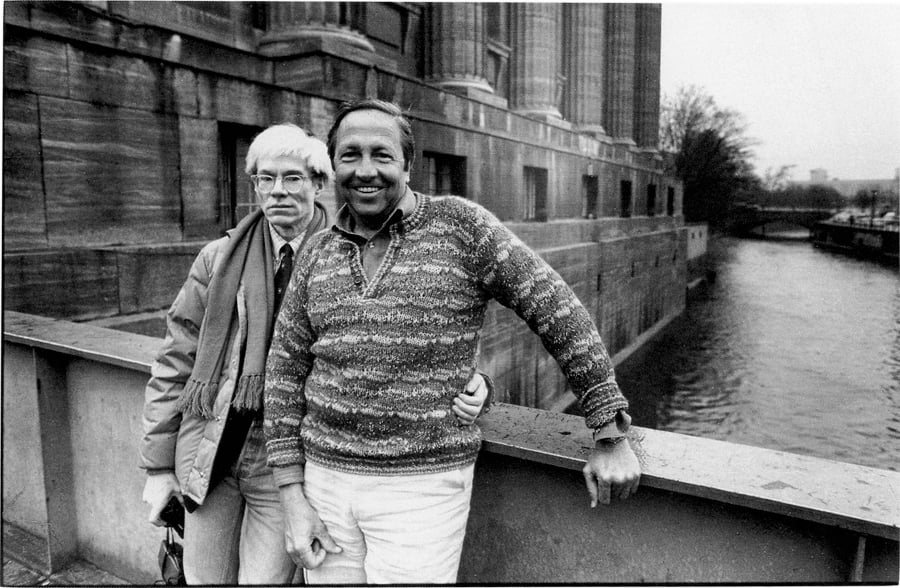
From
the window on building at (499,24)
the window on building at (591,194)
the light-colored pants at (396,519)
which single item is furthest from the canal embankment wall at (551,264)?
the window on building at (499,24)

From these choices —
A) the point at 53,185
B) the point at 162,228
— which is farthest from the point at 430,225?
the point at 162,228

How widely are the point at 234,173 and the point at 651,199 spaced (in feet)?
95.3

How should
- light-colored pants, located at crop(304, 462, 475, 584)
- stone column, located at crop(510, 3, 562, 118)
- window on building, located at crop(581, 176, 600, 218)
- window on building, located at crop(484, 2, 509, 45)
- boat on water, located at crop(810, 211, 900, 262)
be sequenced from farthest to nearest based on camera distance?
window on building, located at crop(581, 176, 600, 218)
window on building, located at crop(484, 2, 509, 45)
stone column, located at crop(510, 3, 562, 118)
boat on water, located at crop(810, 211, 900, 262)
light-colored pants, located at crop(304, 462, 475, 584)

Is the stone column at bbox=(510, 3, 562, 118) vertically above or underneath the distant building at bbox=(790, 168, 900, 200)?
above

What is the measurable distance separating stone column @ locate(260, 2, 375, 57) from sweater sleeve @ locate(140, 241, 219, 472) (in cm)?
961

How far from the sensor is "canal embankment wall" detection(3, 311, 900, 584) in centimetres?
193

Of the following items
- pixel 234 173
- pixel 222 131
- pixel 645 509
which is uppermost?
pixel 222 131

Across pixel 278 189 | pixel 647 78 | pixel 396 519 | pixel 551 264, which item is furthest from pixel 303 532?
pixel 647 78

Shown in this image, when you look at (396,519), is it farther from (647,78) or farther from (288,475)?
(647,78)

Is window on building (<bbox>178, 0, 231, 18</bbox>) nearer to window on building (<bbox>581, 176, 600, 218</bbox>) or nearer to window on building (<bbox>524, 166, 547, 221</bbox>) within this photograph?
window on building (<bbox>524, 166, 547, 221</bbox>)

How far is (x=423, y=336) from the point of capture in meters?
1.92

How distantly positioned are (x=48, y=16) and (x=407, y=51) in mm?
11805

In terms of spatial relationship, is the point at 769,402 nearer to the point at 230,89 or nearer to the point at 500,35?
the point at 500,35

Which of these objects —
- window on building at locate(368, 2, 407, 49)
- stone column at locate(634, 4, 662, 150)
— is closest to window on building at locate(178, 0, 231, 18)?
window on building at locate(368, 2, 407, 49)
